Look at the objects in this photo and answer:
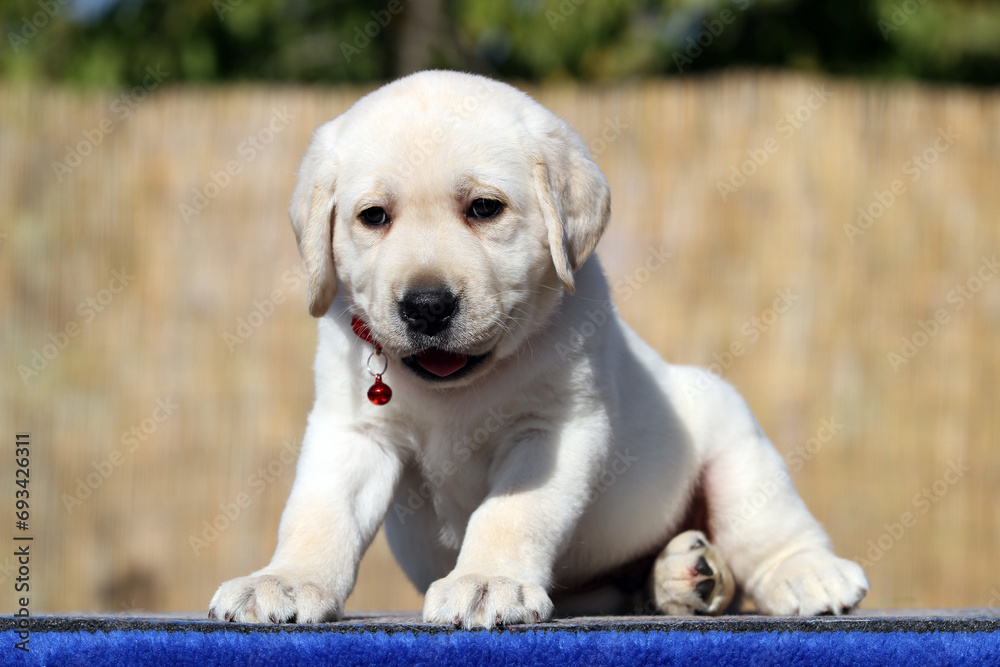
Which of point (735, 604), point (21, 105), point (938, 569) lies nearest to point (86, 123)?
point (21, 105)

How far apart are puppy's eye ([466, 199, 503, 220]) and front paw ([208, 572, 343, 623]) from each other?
1173mm

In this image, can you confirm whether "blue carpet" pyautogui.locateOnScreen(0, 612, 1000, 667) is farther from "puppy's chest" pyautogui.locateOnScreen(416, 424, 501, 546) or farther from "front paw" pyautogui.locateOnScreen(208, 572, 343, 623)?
"puppy's chest" pyautogui.locateOnScreen(416, 424, 501, 546)

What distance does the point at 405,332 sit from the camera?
9.73ft

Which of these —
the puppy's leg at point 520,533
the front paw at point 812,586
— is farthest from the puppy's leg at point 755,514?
the puppy's leg at point 520,533

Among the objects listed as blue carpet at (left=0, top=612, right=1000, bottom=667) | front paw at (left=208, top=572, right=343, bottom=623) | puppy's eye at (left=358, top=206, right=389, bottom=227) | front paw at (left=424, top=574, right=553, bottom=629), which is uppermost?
puppy's eye at (left=358, top=206, right=389, bottom=227)

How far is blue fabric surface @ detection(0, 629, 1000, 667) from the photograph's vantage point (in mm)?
2338

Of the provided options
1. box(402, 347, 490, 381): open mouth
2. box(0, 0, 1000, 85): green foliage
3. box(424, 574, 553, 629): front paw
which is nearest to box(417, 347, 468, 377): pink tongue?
box(402, 347, 490, 381): open mouth

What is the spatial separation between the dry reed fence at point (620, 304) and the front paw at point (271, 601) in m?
4.22

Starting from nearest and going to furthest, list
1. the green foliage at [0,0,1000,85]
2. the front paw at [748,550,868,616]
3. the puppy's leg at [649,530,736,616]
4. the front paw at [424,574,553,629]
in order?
the front paw at [424,574,553,629], the front paw at [748,550,868,616], the puppy's leg at [649,530,736,616], the green foliage at [0,0,1000,85]

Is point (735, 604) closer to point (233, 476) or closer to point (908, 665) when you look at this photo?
point (908, 665)

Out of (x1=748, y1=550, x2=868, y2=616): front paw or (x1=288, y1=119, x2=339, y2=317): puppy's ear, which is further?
(x1=748, y1=550, x2=868, y2=616): front paw

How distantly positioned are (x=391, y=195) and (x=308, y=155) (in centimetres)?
49

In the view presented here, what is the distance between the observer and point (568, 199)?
3.31m

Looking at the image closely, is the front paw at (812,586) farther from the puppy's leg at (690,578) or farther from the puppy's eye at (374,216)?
the puppy's eye at (374,216)
